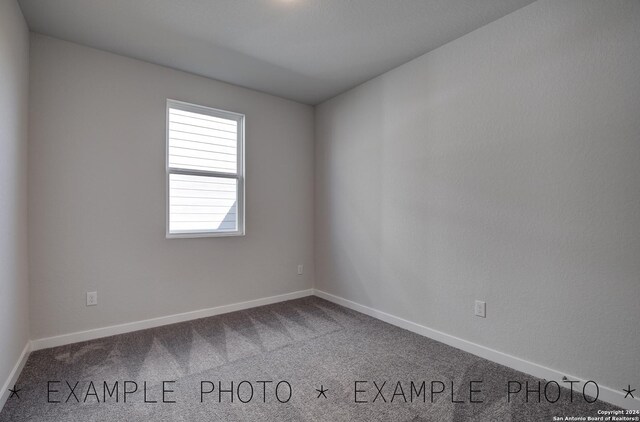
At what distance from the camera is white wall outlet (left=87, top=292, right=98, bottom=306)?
2688 mm

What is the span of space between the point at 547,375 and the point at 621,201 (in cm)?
117

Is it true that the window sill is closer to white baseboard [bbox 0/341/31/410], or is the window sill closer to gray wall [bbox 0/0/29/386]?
gray wall [bbox 0/0/29/386]

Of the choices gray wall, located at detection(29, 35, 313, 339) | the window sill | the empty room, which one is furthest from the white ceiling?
the window sill

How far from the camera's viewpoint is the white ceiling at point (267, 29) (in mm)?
2164

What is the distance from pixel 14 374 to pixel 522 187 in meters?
3.53

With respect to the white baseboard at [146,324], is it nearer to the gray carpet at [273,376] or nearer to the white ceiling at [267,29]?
the gray carpet at [273,376]

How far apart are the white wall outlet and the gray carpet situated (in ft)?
1.03

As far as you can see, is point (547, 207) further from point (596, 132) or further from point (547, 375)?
point (547, 375)

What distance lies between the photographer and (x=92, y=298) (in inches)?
106

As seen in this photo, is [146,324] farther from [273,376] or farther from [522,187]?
[522,187]

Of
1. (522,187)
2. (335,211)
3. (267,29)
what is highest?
(267,29)

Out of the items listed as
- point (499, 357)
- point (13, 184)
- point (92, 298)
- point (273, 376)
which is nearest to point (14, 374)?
point (92, 298)

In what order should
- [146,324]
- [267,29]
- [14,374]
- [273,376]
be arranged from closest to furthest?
[14,374] < [273,376] < [267,29] < [146,324]

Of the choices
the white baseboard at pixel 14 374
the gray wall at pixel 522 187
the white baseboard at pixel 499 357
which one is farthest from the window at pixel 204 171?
the white baseboard at pixel 499 357
